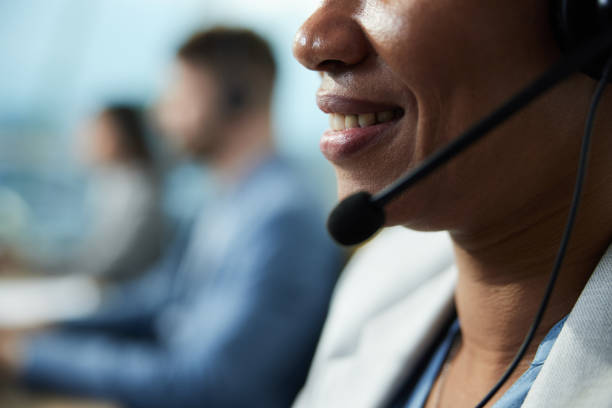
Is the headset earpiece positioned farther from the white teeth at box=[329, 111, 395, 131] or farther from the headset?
the white teeth at box=[329, 111, 395, 131]

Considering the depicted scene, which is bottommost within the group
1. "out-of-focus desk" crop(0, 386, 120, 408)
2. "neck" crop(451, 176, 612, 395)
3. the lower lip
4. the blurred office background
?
"neck" crop(451, 176, 612, 395)

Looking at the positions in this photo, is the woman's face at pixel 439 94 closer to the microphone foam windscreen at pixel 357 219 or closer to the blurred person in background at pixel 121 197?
the microphone foam windscreen at pixel 357 219

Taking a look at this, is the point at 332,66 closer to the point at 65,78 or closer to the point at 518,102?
the point at 518,102

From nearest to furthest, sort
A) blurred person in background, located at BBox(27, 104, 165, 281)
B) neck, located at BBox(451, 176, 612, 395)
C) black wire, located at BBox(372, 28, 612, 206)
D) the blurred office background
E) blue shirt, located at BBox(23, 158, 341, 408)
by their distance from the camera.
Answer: black wire, located at BBox(372, 28, 612, 206) → neck, located at BBox(451, 176, 612, 395) → blue shirt, located at BBox(23, 158, 341, 408) → blurred person in background, located at BBox(27, 104, 165, 281) → the blurred office background

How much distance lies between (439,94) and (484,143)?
6cm

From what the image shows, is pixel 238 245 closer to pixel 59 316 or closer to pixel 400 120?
pixel 59 316

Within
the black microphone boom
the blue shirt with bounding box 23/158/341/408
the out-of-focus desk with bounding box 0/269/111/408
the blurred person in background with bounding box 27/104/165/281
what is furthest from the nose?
the blurred person in background with bounding box 27/104/165/281

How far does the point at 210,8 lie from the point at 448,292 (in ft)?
14.8

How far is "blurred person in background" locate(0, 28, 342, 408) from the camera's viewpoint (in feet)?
4.94

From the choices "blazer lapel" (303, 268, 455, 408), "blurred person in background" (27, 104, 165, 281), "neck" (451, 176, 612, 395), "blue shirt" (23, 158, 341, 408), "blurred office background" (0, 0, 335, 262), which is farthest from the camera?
"blurred office background" (0, 0, 335, 262)

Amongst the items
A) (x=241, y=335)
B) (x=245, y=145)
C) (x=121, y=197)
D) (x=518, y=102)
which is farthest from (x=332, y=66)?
(x=121, y=197)

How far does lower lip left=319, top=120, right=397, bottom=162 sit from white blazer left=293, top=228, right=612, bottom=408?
25cm

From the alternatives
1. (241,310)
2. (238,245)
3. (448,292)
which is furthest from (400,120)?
(238,245)

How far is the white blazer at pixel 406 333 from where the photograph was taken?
547 millimetres
